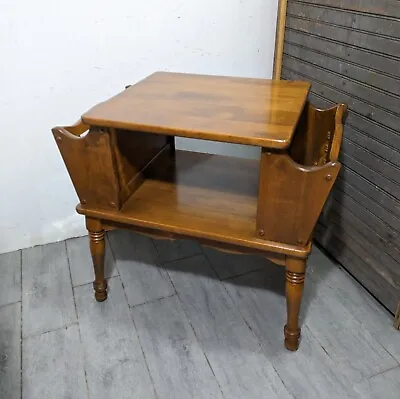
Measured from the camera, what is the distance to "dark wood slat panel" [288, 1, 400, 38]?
3.73 ft

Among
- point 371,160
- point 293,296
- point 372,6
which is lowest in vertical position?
point 293,296

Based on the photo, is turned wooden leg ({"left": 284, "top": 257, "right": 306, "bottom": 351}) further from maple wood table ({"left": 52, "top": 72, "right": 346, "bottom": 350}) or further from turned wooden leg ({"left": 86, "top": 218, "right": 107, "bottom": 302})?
turned wooden leg ({"left": 86, "top": 218, "right": 107, "bottom": 302})

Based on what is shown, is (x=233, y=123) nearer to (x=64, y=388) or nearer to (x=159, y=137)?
(x=159, y=137)

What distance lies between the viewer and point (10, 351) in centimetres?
124

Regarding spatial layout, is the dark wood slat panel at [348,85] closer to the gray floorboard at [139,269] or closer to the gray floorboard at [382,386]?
the gray floorboard at [382,386]

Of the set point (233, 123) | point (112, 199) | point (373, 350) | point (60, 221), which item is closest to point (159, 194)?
point (112, 199)

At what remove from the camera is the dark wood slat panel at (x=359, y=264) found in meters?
1.34

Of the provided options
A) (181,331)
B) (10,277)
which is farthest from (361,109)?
(10,277)

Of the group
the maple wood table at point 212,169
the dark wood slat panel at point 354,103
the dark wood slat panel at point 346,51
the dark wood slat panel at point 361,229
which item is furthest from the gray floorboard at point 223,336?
the dark wood slat panel at point 346,51

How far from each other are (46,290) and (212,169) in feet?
Answer: 2.14

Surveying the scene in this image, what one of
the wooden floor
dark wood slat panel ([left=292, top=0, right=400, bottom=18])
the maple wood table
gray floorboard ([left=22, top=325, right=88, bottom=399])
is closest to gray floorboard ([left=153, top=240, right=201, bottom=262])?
the wooden floor

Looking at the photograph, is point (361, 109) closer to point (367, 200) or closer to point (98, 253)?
point (367, 200)

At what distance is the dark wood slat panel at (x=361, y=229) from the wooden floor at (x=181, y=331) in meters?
0.15

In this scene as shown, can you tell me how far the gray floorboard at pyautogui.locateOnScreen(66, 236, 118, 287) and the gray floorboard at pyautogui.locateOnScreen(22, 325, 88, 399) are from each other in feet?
0.73
